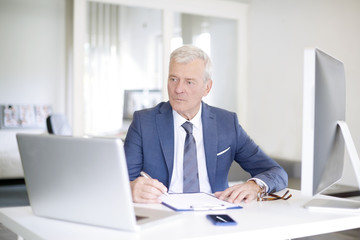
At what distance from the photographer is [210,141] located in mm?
2098

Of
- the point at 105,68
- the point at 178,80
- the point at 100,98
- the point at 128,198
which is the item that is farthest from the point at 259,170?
the point at 105,68

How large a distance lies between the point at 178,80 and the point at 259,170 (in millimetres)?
578

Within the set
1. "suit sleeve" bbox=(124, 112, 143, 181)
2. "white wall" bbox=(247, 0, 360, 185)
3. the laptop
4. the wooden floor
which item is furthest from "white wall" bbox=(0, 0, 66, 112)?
the laptop

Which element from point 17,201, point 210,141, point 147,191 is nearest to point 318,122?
point 147,191

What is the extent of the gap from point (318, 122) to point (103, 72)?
6.05m

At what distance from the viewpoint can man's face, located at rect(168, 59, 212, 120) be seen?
6.78 ft

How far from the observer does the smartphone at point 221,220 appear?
1.23 m

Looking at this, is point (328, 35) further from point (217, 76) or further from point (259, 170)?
point (259, 170)

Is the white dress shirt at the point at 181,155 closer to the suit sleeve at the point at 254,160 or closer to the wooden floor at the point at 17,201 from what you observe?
the suit sleeve at the point at 254,160

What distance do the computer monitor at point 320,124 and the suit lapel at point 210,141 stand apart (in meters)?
0.63

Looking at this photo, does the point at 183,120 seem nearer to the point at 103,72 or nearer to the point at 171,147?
the point at 171,147

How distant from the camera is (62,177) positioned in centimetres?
119

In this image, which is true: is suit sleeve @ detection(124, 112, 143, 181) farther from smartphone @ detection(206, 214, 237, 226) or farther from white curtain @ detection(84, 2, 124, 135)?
white curtain @ detection(84, 2, 124, 135)

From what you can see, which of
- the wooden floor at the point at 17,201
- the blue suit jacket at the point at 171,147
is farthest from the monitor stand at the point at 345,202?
the wooden floor at the point at 17,201
